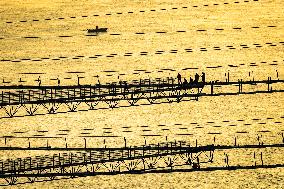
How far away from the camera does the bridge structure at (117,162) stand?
22234 mm

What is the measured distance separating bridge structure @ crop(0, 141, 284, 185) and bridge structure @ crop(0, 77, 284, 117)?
2.37 m

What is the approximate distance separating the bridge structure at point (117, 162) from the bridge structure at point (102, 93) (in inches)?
93.5

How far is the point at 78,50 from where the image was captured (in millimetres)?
28703

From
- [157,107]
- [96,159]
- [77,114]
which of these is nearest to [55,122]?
[77,114]

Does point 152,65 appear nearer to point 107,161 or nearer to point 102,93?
point 102,93

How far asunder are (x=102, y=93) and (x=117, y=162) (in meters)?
4.06

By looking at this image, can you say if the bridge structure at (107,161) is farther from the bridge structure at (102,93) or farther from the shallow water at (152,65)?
the bridge structure at (102,93)

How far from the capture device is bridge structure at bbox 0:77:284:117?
76.4 ft

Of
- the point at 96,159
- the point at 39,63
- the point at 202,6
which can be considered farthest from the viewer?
the point at 202,6

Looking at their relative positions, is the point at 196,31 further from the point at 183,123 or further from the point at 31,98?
the point at 31,98

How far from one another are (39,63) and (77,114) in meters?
4.76

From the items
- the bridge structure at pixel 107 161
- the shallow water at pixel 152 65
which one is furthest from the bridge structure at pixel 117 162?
the shallow water at pixel 152 65

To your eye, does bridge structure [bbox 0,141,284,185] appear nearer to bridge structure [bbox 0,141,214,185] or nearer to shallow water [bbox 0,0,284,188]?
bridge structure [bbox 0,141,214,185]

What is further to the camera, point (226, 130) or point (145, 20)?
point (145, 20)
